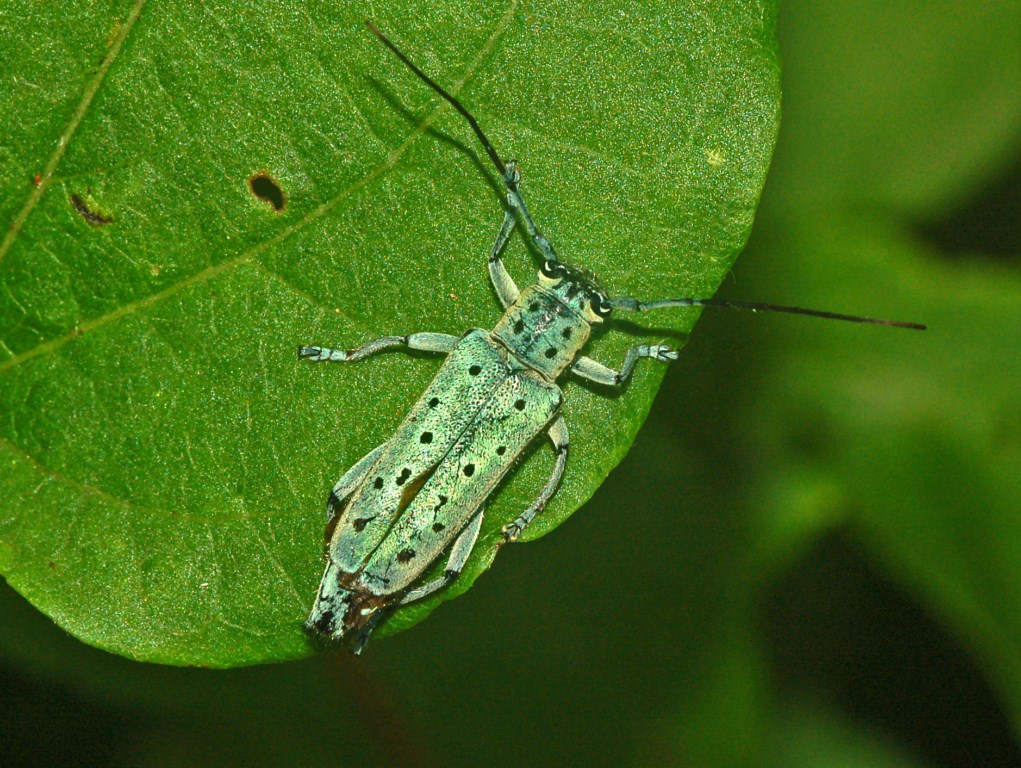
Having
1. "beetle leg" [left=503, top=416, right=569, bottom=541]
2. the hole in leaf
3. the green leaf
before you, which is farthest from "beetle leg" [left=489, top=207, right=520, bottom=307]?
the hole in leaf

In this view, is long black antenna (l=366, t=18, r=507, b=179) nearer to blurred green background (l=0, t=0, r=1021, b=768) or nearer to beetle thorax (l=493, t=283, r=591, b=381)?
beetle thorax (l=493, t=283, r=591, b=381)

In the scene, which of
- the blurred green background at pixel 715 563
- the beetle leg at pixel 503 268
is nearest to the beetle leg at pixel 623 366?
the beetle leg at pixel 503 268

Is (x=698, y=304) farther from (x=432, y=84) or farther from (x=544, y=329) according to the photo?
(x=432, y=84)

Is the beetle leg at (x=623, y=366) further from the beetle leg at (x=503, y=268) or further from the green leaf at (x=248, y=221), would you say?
the beetle leg at (x=503, y=268)

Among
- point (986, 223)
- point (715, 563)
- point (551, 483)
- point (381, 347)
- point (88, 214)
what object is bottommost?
point (88, 214)

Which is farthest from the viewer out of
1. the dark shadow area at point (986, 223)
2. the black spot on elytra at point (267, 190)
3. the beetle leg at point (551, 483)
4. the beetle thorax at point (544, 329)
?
the dark shadow area at point (986, 223)

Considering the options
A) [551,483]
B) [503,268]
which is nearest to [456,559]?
[551,483]

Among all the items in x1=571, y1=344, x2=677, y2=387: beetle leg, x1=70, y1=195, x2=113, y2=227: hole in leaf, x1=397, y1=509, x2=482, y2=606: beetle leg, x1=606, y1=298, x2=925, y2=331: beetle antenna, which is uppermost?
x1=606, y1=298, x2=925, y2=331: beetle antenna
